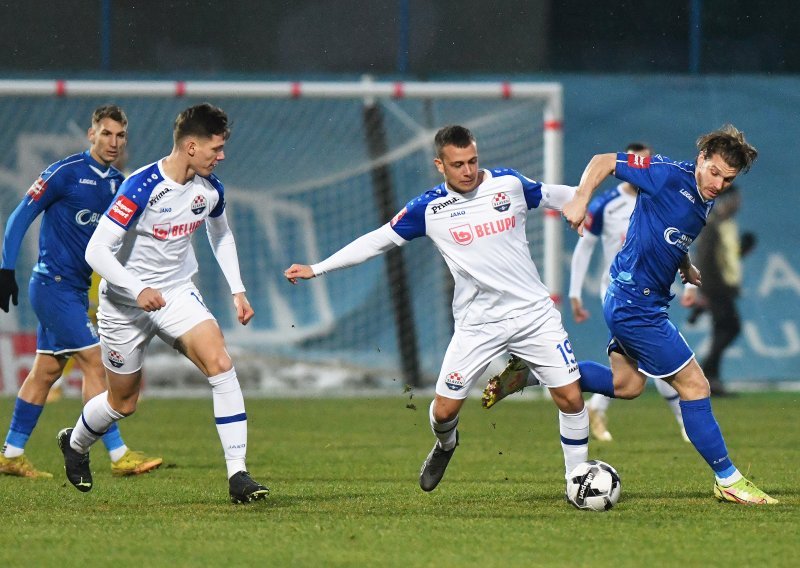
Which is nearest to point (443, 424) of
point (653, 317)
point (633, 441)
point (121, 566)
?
point (653, 317)

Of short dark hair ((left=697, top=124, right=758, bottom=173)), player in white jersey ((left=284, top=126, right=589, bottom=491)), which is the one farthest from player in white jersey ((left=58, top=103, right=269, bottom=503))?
short dark hair ((left=697, top=124, right=758, bottom=173))

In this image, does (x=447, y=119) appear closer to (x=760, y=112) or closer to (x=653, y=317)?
(x=760, y=112)

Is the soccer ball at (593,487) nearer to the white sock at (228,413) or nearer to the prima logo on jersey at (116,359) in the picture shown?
the white sock at (228,413)

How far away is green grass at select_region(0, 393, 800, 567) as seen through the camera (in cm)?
578

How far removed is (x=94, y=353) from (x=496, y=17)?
1048 cm

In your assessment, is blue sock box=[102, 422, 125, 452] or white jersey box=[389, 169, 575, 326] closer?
white jersey box=[389, 169, 575, 326]

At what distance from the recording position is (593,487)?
7.08 meters

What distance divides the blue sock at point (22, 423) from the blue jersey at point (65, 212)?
0.91 m

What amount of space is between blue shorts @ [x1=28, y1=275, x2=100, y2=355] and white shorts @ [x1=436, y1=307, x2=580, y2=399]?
2.75 meters

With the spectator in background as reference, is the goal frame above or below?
above

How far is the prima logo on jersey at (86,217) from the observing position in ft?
29.5

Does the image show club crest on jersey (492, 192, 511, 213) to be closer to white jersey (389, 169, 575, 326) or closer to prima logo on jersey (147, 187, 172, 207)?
white jersey (389, 169, 575, 326)

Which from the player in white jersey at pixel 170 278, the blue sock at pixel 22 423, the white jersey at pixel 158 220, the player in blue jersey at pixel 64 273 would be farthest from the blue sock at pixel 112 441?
the white jersey at pixel 158 220

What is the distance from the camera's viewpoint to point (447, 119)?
1666 centimetres
